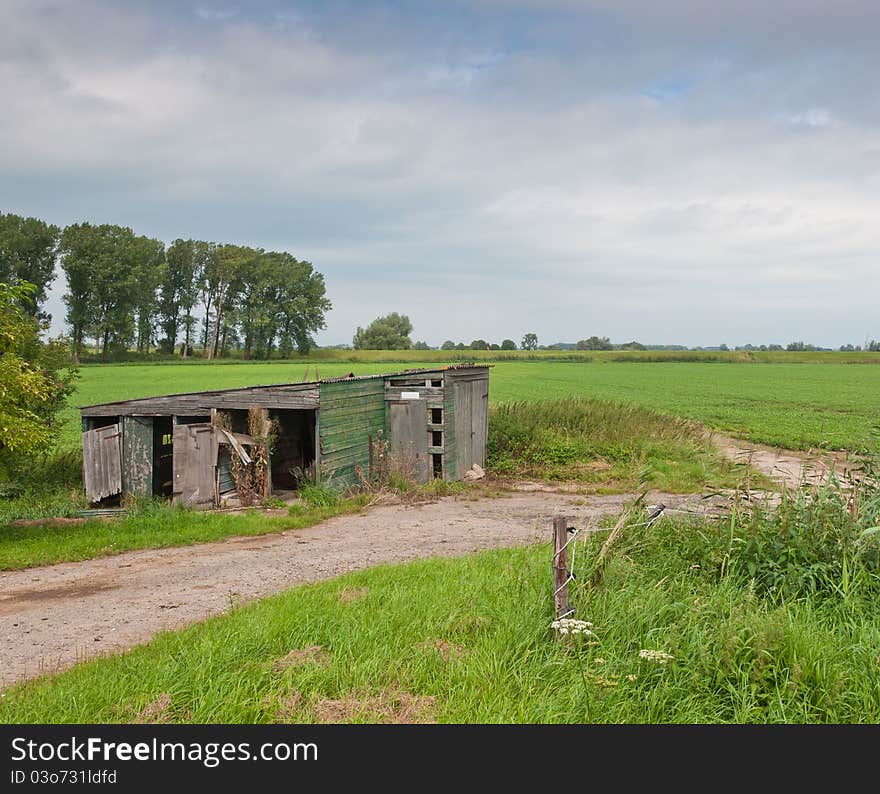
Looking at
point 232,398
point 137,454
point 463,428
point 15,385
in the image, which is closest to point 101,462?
point 137,454

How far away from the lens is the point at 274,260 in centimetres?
9025

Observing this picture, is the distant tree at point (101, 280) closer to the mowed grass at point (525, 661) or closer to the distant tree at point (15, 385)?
the distant tree at point (15, 385)

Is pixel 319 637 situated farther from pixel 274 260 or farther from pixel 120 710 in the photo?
pixel 274 260

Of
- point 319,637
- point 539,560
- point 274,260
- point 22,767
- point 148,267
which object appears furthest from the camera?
point 274,260

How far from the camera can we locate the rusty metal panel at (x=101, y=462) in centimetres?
1595

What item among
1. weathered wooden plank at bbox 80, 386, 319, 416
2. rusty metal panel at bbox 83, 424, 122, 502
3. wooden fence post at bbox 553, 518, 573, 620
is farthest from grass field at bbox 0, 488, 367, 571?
wooden fence post at bbox 553, 518, 573, 620

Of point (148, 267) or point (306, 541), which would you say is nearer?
point (306, 541)

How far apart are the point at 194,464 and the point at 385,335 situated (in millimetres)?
104929

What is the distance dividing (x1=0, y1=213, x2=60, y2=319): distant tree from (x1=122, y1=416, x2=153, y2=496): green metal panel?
188 feet

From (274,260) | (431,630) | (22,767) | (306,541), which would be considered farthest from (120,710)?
(274,260)

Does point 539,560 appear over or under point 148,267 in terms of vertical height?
under

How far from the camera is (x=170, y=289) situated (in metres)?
85.8

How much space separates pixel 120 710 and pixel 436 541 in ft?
24.8

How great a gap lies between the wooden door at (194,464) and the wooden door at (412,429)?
474 cm
